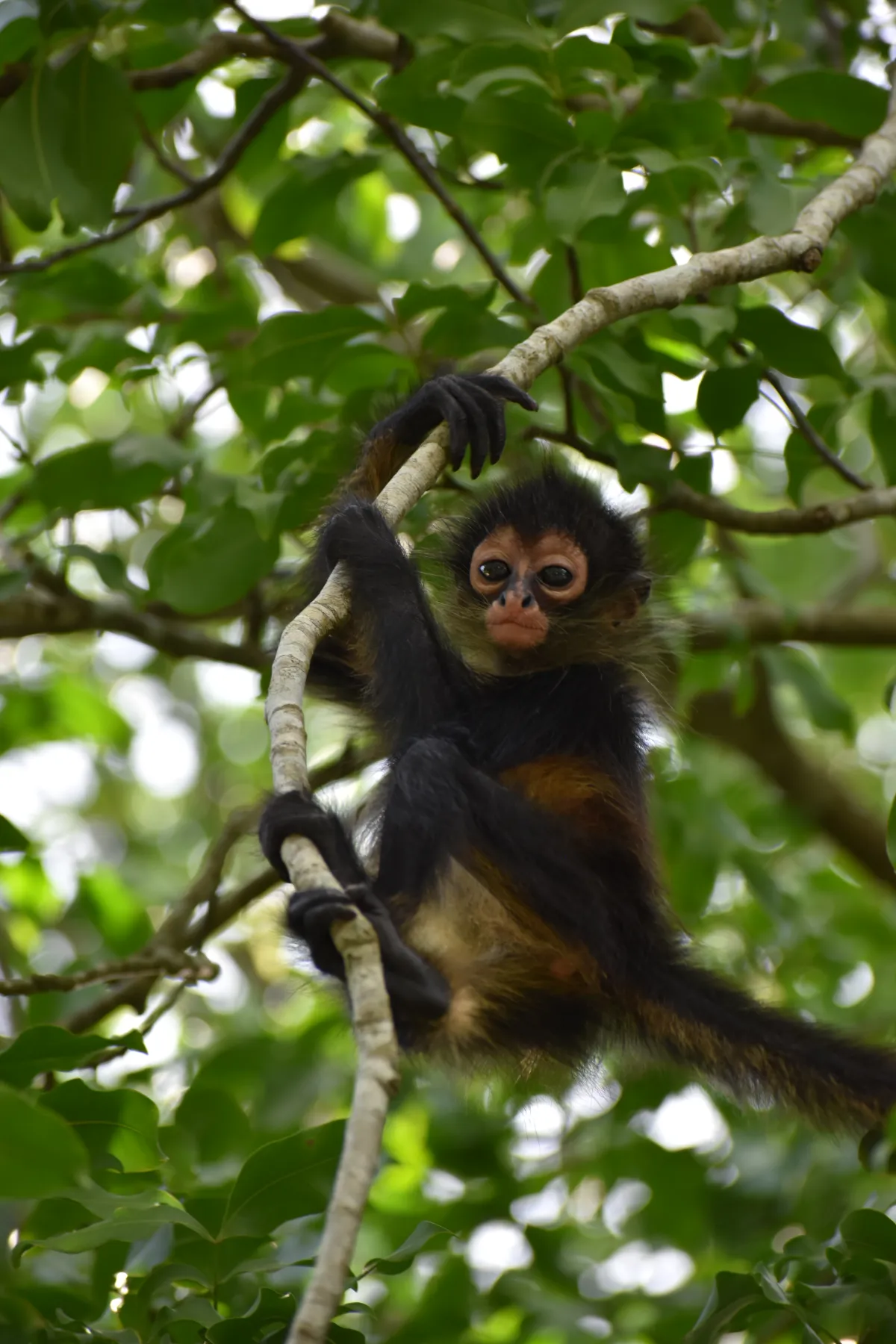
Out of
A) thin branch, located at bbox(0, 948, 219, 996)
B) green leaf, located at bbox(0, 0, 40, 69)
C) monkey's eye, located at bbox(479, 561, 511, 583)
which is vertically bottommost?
thin branch, located at bbox(0, 948, 219, 996)

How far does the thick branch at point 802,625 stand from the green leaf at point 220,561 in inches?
69.7

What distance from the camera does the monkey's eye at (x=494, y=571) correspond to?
4125 millimetres

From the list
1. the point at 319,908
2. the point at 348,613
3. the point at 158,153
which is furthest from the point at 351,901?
the point at 158,153

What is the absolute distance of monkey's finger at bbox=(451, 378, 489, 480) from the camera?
3.37 meters

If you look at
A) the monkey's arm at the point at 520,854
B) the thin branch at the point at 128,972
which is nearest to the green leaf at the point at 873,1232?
the monkey's arm at the point at 520,854

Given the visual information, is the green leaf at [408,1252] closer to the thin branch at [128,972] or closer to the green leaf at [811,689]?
the thin branch at [128,972]

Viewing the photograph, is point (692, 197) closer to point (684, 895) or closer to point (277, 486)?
point (277, 486)

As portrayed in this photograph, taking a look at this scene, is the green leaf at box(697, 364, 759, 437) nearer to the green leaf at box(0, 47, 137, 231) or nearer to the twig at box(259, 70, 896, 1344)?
the twig at box(259, 70, 896, 1344)

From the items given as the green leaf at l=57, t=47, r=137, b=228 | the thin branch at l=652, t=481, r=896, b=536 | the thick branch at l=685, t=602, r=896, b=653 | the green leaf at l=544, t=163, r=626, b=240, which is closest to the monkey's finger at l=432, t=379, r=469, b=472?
the green leaf at l=544, t=163, r=626, b=240

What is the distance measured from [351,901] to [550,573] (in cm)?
174

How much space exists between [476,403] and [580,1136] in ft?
10.8

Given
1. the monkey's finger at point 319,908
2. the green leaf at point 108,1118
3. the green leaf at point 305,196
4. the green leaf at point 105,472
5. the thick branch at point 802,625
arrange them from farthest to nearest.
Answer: the thick branch at point 802,625, the green leaf at point 305,196, the green leaf at point 105,472, the green leaf at point 108,1118, the monkey's finger at point 319,908

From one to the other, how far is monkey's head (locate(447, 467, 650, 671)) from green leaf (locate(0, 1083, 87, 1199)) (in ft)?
7.05

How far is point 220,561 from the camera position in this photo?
13.6 feet
